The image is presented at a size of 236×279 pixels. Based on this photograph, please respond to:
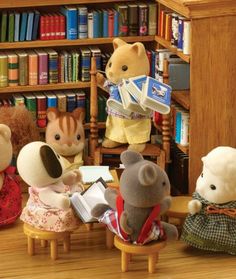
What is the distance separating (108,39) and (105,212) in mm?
1296

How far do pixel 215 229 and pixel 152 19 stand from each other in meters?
1.38

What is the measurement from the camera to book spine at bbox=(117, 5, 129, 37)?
438cm

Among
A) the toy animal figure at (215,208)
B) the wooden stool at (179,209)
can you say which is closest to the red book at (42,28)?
the wooden stool at (179,209)

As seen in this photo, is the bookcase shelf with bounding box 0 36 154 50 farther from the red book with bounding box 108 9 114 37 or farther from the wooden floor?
the wooden floor

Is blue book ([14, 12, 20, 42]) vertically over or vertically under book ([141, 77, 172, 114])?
over

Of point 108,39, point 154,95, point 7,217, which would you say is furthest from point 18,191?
point 108,39

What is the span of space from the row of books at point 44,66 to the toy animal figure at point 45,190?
975mm

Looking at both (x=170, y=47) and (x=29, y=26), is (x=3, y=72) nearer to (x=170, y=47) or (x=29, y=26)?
(x=29, y=26)

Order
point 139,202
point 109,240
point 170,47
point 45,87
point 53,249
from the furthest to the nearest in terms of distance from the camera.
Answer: point 45,87, point 170,47, point 109,240, point 53,249, point 139,202

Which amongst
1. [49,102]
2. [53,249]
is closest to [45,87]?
[49,102]

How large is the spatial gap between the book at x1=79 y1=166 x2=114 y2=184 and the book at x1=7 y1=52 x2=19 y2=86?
695 millimetres

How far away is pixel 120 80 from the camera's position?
4023 millimetres

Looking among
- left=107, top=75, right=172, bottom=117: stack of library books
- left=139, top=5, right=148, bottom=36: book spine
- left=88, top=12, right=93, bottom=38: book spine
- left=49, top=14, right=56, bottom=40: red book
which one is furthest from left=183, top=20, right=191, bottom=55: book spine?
left=49, top=14, right=56, bottom=40: red book

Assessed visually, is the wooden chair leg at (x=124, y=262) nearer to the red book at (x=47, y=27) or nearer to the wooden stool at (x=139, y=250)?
the wooden stool at (x=139, y=250)
